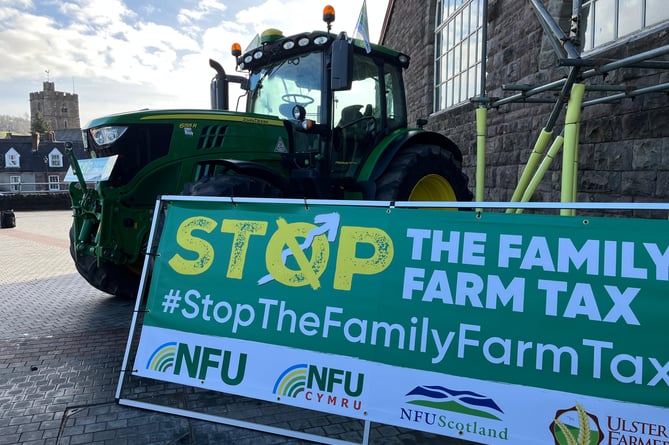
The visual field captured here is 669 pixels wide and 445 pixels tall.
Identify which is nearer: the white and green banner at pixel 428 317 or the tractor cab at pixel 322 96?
the white and green banner at pixel 428 317

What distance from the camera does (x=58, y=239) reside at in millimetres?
12047

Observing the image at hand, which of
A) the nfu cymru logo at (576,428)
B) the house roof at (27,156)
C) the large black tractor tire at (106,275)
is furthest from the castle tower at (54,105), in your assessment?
the nfu cymru logo at (576,428)

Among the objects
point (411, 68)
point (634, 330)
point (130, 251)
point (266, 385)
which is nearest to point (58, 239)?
point (130, 251)

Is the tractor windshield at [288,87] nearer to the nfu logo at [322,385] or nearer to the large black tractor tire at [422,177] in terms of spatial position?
the large black tractor tire at [422,177]

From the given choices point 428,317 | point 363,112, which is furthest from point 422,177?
point 428,317

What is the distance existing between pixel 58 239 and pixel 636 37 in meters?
12.7

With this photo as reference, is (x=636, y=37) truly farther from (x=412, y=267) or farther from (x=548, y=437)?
(x=548, y=437)

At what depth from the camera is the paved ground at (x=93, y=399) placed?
8.98ft

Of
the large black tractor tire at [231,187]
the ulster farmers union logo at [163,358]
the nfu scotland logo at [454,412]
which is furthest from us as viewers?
the large black tractor tire at [231,187]

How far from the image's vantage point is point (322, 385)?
2.60 metres

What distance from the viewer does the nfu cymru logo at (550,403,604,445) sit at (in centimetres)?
212

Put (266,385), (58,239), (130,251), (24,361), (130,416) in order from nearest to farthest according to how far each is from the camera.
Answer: (266,385)
(130,416)
(24,361)
(130,251)
(58,239)

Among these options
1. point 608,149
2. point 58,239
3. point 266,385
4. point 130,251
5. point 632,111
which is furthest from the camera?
point 58,239

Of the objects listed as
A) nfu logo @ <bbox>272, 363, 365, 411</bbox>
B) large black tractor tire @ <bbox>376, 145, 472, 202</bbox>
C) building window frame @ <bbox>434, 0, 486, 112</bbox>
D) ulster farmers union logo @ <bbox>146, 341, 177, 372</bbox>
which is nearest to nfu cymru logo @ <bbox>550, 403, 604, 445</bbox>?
nfu logo @ <bbox>272, 363, 365, 411</bbox>
